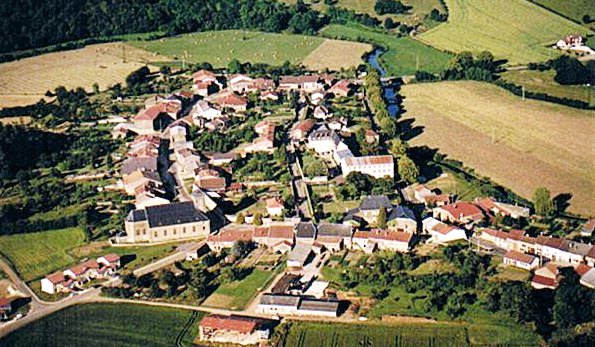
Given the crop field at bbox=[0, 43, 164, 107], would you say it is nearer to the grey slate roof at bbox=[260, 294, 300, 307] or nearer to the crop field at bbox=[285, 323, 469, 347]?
the grey slate roof at bbox=[260, 294, 300, 307]

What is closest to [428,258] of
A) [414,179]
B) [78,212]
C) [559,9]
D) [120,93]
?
[414,179]

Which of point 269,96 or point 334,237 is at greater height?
point 269,96

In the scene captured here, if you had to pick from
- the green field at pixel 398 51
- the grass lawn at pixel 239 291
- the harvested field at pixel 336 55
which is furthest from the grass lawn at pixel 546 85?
the grass lawn at pixel 239 291

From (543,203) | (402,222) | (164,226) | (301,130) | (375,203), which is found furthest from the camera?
(301,130)

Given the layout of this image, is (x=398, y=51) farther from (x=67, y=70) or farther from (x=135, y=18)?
(x=67, y=70)

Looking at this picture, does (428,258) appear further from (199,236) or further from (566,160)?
(566,160)

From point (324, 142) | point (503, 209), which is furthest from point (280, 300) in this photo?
point (324, 142)

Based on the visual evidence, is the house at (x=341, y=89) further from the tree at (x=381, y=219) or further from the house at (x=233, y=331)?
the house at (x=233, y=331)
